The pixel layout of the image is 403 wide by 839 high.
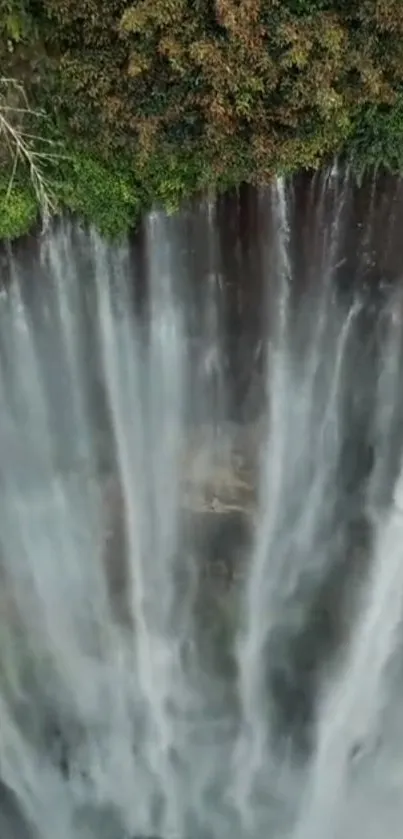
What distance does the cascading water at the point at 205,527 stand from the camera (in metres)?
6.00

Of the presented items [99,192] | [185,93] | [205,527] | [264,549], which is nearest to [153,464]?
[205,527]

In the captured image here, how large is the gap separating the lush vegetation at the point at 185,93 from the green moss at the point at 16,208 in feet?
0.04

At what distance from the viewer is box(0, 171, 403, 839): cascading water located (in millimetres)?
6000

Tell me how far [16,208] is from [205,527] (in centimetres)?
286

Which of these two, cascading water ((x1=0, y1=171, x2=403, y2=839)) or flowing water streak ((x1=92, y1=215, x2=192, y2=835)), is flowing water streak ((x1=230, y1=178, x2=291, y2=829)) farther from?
flowing water streak ((x1=92, y1=215, x2=192, y2=835))

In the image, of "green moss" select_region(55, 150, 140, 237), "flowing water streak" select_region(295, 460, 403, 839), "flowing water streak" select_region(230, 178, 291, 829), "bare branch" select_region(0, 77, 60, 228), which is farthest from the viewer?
"flowing water streak" select_region(295, 460, 403, 839)

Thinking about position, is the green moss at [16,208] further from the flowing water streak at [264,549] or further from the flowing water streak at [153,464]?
the flowing water streak at [264,549]

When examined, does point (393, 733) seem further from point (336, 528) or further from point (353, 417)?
point (353, 417)

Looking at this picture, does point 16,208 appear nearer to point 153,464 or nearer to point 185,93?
point 185,93

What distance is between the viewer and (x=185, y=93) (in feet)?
16.1

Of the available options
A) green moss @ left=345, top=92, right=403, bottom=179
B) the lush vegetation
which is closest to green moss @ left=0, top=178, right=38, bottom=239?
the lush vegetation

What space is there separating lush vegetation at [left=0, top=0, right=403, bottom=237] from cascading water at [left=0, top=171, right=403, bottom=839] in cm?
39

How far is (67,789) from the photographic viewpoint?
8.36 metres

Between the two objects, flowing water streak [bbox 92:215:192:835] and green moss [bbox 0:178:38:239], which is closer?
green moss [bbox 0:178:38:239]
